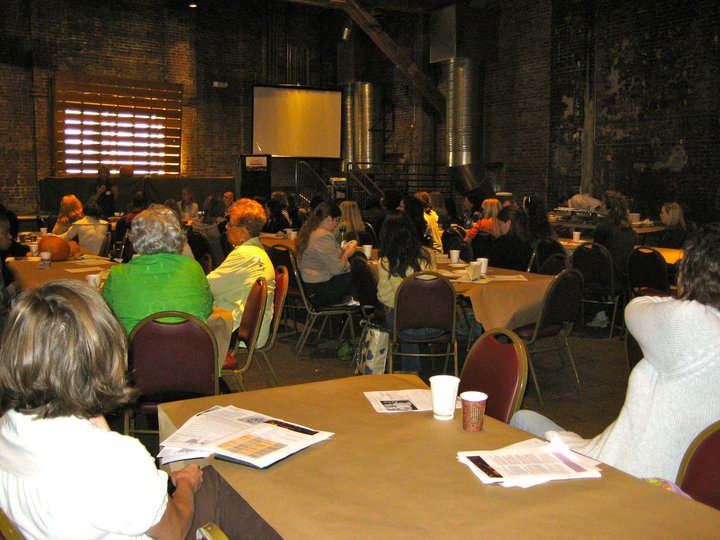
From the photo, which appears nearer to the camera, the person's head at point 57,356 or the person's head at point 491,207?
the person's head at point 57,356

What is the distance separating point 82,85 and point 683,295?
560 inches

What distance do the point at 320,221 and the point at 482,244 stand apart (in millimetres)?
1554

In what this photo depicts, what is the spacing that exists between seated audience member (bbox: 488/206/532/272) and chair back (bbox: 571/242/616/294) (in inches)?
35.8

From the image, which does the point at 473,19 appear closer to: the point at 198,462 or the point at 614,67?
the point at 614,67

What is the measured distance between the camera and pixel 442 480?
1.83 metres

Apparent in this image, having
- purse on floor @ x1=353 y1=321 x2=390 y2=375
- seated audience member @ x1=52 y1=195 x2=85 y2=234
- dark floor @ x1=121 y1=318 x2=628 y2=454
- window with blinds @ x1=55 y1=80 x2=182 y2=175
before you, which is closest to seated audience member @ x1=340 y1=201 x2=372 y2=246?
dark floor @ x1=121 y1=318 x2=628 y2=454

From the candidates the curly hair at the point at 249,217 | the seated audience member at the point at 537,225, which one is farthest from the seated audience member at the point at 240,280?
the seated audience member at the point at 537,225

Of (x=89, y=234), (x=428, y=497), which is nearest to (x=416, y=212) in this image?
(x=89, y=234)

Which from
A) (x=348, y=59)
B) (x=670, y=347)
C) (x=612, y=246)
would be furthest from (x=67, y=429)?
(x=348, y=59)

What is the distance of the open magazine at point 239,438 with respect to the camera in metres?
1.94

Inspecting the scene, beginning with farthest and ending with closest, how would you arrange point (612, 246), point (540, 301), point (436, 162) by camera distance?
point (436, 162)
point (612, 246)
point (540, 301)

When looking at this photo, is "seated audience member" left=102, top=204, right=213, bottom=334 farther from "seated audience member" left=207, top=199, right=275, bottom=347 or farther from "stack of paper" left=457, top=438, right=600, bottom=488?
"stack of paper" left=457, top=438, right=600, bottom=488

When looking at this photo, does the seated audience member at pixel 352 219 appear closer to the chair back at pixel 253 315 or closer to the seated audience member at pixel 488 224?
the seated audience member at pixel 488 224

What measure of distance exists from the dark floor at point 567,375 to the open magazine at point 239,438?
2.00 meters
